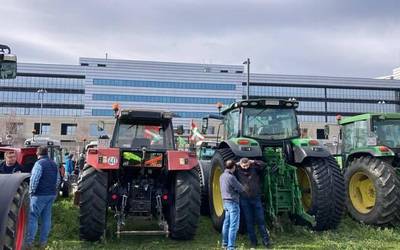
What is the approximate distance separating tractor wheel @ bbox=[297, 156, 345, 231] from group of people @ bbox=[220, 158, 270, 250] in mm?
1052

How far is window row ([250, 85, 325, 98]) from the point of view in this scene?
305 ft

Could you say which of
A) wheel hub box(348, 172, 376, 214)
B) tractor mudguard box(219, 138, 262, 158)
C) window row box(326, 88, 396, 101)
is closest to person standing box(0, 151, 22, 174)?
tractor mudguard box(219, 138, 262, 158)

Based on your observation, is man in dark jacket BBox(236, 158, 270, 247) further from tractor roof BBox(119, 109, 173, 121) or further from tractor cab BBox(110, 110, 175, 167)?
tractor roof BBox(119, 109, 173, 121)

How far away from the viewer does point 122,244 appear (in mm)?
8016

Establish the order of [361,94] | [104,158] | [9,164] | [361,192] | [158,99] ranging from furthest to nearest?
1. [361,94]
2. [158,99]
3. [361,192]
4. [9,164]
5. [104,158]

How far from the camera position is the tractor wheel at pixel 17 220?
458cm

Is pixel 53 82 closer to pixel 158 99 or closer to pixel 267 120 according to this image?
pixel 158 99

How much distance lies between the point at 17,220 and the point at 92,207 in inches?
110

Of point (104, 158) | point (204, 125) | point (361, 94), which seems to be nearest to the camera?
point (104, 158)

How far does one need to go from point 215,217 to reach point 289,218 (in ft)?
5.05

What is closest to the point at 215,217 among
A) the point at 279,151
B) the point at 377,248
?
the point at 279,151

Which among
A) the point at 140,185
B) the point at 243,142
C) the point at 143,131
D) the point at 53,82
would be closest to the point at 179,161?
the point at 140,185

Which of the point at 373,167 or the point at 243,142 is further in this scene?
the point at 373,167

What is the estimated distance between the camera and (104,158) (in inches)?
309
